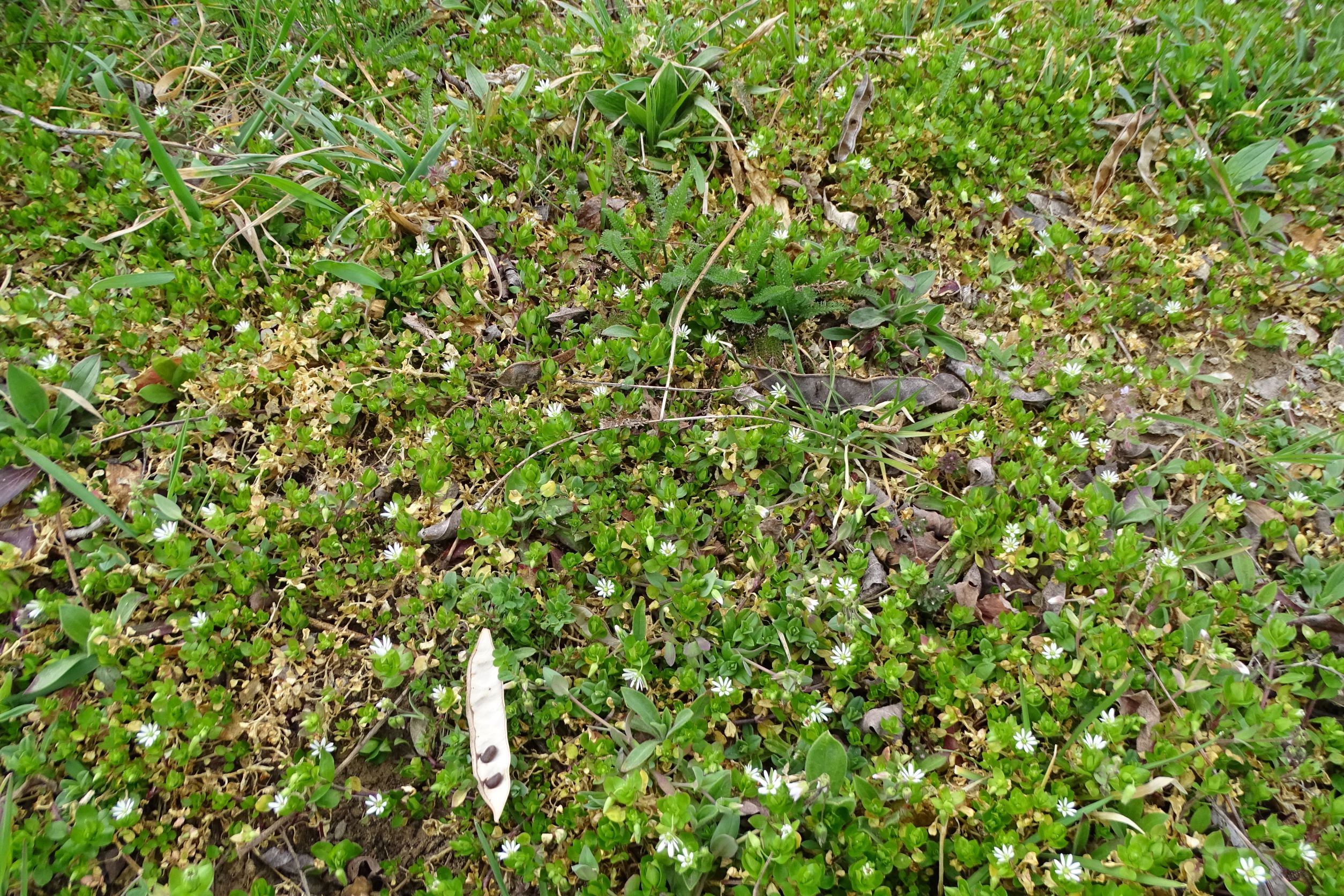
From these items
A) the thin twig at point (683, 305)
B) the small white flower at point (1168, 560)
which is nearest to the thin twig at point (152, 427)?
the thin twig at point (683, 305)

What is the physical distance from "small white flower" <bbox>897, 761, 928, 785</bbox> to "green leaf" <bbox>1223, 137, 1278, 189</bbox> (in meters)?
2.85

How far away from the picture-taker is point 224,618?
209cm

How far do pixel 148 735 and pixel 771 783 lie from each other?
61.8 inches

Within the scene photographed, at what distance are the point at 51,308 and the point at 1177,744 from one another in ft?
12.1

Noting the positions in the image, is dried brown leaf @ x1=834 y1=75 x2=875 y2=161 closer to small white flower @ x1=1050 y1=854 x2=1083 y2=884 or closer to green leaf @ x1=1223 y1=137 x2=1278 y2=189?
green leaf @ x1=1223 y1=137 x2=1278 y2=189

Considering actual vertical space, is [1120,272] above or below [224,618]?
above

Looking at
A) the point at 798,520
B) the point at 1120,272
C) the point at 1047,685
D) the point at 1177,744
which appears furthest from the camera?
the point at 1120,272

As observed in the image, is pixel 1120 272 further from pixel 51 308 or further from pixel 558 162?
pixel 51 308

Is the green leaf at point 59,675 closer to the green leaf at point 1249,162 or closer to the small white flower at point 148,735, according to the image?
the small white flower at point 148,735

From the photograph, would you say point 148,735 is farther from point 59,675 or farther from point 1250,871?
point 1250,871

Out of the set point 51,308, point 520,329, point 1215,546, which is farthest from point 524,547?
point 1215,546

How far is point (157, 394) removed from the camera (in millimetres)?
2461

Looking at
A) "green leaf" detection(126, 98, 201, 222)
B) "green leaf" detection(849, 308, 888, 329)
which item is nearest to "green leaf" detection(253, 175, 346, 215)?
"green leaf" detection(126, 98, 201, 222)

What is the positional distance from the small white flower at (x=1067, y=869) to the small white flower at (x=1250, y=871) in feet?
1.08
